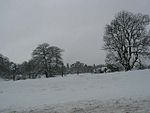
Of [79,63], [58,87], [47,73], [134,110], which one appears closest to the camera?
[134,110]

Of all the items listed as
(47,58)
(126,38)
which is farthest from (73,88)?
(47,58)

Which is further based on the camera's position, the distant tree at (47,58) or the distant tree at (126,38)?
the distant tree at (47,58)

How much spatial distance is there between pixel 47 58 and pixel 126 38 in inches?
966

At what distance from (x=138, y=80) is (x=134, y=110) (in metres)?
10.3

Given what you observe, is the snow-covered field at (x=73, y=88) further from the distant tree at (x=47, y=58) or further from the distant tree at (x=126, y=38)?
the distant tree at (x=47, y=58)

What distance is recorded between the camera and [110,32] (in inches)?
1800

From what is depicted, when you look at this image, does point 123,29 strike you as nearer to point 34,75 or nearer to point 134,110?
point 34,75

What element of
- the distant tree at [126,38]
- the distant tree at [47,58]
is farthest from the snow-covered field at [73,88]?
the distant tree at [47,58]

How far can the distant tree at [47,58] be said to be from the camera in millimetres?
61250

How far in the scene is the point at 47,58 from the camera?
6291 cm

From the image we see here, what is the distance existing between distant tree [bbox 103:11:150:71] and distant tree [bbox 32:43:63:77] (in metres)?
19.6

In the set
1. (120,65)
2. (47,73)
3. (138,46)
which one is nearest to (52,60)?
(47,73)

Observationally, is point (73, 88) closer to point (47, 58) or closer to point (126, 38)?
point (126, 38)

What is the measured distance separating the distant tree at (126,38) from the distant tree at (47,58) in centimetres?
1958
